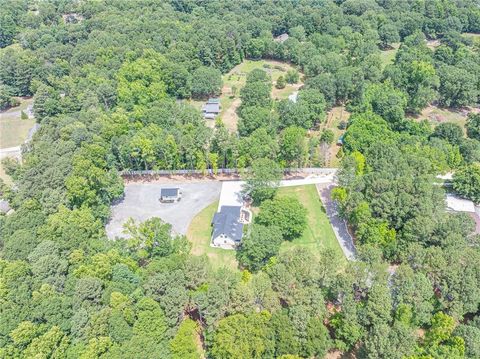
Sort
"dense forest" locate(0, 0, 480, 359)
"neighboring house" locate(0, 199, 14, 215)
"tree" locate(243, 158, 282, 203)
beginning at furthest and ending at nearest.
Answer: "neighboring house" locate(0, 199, 14, 215), "tree" locate(243, 158, 282, 203), "dense forest" locate(0, 0, 480, 359)

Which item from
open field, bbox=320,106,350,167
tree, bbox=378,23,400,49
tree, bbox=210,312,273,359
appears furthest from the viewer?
tree, bbox=378,23,400,49

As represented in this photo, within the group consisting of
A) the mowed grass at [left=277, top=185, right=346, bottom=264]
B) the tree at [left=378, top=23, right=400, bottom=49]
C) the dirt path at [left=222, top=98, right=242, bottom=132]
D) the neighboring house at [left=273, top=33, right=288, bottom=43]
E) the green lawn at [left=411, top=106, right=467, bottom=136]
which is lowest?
the mowed grass at [left=277, top=185, right=346, bottom=264]

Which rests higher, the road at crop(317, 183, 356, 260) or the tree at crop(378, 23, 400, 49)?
the tree at crop(378, 23, 400, 49)

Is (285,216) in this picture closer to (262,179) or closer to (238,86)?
(262,179)

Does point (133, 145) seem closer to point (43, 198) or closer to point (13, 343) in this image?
point (43, 198)

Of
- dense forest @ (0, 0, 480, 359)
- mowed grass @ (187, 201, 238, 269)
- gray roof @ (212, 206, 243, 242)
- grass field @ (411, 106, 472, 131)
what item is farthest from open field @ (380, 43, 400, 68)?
mowed grass @ (187, 201, 238, 269)

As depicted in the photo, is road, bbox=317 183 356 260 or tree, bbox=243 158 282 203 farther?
tree, bbox=243 158 282 203

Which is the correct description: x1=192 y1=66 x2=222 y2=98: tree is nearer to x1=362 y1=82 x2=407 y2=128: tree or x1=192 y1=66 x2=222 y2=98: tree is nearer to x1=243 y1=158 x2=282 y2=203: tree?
x1=362 y1=82 x2=407 y2=128: tree
